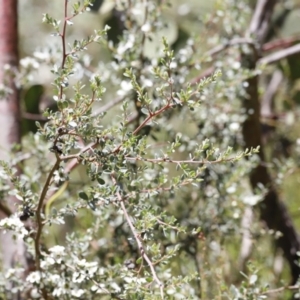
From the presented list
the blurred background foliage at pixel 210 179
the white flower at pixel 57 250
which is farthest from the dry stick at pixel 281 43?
the white flower at pixel 57 250

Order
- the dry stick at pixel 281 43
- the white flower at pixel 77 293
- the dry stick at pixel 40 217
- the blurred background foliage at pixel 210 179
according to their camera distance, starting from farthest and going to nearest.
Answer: the dry stick at pixel 281 43 < the blurred background foliage at pixel 210 179 < the white flower at pixel 77 293 < the dry stick at pixel 40 217

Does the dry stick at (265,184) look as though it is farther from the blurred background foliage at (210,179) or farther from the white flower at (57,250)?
the white flower at (57,250)

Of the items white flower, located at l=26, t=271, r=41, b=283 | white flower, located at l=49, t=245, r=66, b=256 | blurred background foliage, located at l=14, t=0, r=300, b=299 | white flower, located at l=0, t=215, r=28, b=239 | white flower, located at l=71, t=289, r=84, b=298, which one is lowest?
white flower, located at l=71, t=289, r=84, b=298

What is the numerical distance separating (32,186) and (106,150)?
33 centimetres

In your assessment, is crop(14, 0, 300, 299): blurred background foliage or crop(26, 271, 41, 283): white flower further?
crop(14, 0, 300, 299): blurred background foliage

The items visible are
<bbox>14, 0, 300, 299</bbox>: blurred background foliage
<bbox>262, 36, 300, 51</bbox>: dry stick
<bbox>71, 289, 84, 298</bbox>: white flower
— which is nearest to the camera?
<bbox>71, 289, 84, 298</bbox>: white flower

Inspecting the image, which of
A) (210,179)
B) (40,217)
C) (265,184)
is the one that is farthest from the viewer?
(265,184)

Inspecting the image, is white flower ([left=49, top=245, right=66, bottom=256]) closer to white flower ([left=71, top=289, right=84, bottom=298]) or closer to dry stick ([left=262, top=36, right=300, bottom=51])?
white flower ([left=71, top=289, right=84, bottom=298])

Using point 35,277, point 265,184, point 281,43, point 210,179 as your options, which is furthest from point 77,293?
point 281,43

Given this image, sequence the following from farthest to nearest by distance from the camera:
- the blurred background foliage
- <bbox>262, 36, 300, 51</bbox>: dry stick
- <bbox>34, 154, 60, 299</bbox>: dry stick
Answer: <bbox>262, 36, 300, 51</bbox>: dry stick, the blurred background foliage, <bbox>34, 154, 60, 299</bbox>: dry stick

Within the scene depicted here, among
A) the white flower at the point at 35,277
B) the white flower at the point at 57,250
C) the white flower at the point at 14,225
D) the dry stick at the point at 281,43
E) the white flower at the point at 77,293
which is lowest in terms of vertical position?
the white flower at the point at 77,293

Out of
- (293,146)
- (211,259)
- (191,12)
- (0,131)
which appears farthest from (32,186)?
(191,12)

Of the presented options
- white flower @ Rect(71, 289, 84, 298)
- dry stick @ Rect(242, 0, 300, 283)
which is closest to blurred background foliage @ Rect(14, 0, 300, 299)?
dry stick @ Rect(242, 0, 300, 283)

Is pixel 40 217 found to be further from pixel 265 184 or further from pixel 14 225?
pixel 265 184
